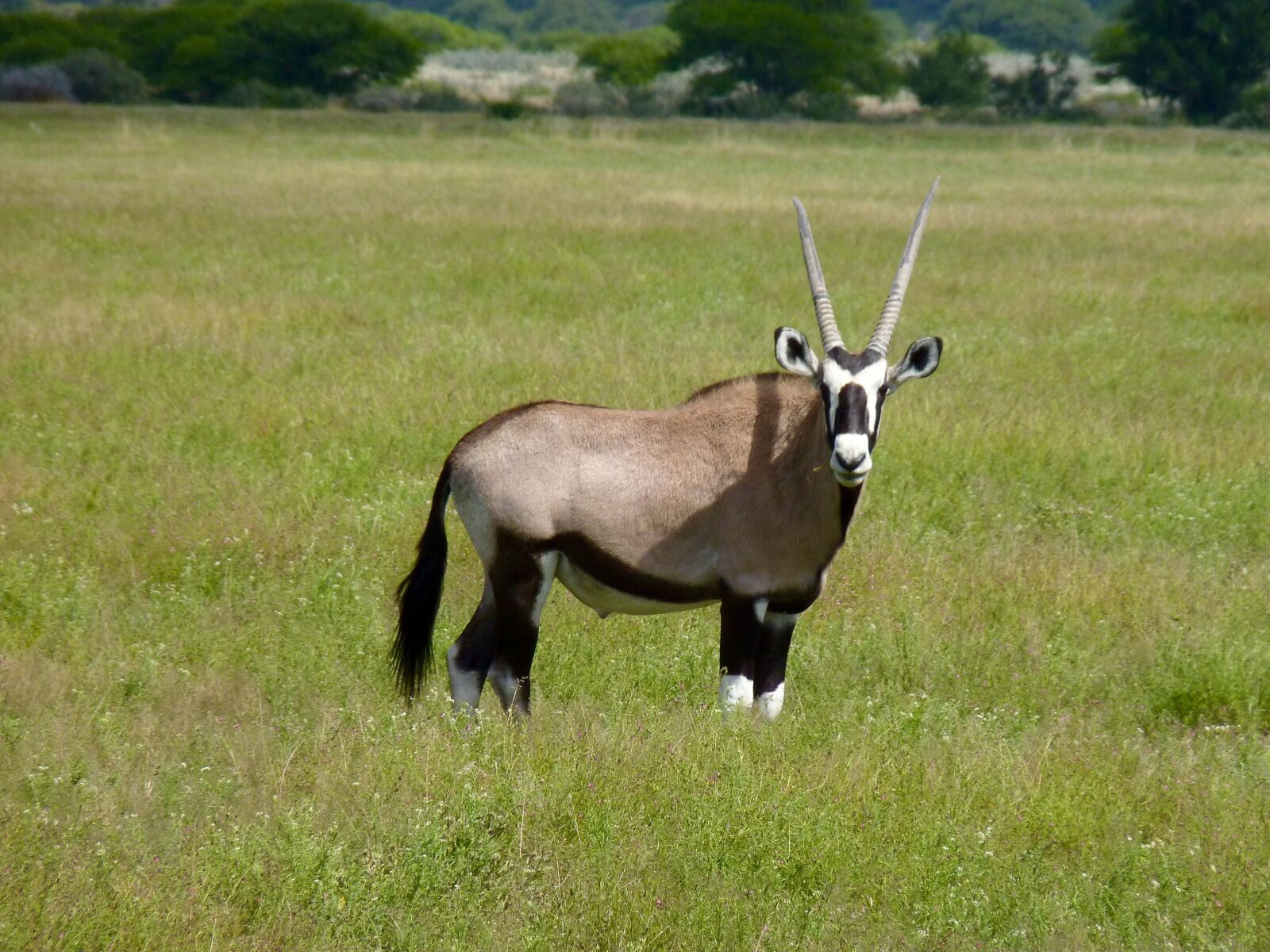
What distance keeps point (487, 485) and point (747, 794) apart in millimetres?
1534

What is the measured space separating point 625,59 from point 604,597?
327 feet

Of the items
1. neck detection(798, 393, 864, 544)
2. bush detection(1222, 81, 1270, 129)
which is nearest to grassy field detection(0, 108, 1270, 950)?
neck detection(798, 393, 864, 544)

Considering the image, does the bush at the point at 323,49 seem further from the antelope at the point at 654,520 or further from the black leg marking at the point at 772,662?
the black leg marking at the point at 772,662

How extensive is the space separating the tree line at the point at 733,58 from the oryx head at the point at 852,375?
6593cm

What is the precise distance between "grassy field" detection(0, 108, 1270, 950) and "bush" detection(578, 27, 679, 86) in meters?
81.6

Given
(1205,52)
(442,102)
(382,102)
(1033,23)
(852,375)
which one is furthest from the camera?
(1033,23)

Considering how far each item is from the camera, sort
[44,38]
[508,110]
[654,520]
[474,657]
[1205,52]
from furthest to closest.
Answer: [44,38], [1205,52], [508,110], [474,657], [654,520]

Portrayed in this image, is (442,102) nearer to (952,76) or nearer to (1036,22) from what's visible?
(952,76)

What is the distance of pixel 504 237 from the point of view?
20562mm

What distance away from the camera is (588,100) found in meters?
66.9

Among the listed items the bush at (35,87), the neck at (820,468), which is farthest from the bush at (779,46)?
the neck at (820,468)

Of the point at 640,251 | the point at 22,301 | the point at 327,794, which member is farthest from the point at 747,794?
the point at 640,251

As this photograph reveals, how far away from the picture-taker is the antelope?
5461 millimetres

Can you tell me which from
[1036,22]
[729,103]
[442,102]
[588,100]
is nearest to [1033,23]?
[1036,22]
